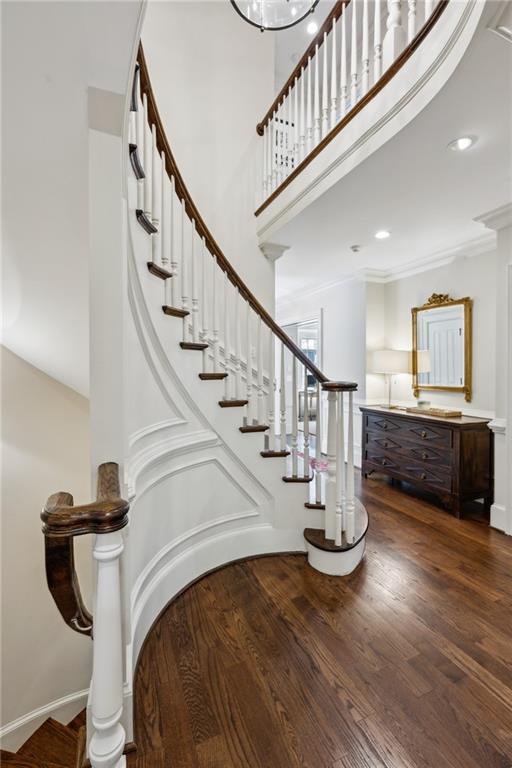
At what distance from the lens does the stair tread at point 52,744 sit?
1698mm

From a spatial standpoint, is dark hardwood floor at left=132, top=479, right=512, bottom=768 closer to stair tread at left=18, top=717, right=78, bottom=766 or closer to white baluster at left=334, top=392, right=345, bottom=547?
white baluster at left=334, top=392, right=345, bottom=547

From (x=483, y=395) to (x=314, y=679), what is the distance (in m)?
2.91

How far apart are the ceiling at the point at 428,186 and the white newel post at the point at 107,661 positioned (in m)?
2.17

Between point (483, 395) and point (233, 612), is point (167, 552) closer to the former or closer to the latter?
point (233, 612)

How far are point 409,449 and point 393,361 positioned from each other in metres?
1.06

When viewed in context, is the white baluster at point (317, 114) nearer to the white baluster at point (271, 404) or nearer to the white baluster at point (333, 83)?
the white baluster at point (333, 83)

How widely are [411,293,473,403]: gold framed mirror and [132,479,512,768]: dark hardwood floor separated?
188 centimetres

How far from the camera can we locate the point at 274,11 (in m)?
1.98

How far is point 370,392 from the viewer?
4219mm

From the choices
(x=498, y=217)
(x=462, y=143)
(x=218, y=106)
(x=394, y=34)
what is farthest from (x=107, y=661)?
(x=218, y=106)

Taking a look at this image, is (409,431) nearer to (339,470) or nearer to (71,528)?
(339,470)

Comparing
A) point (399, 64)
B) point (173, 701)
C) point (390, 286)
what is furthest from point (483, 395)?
point (173, 701)

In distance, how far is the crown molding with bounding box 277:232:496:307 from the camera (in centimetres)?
322

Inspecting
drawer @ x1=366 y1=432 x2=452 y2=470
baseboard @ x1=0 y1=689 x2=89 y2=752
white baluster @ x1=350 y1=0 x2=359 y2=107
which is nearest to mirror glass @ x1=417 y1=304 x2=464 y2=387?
drawer @ x1=366 y1=432 x2=452 y2=470
